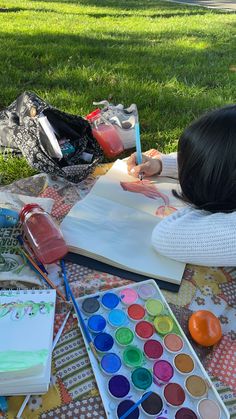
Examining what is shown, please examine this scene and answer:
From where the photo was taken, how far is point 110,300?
50.8 inches

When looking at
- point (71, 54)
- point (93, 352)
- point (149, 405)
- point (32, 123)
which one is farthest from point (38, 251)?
point (71, 54)

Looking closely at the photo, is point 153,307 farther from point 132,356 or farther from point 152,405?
point 152,405

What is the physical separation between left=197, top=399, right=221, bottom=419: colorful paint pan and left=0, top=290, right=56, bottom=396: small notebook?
14.5 inches

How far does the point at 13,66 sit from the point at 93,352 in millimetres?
2483

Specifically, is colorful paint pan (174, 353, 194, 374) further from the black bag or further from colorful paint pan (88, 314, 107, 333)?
the black bag

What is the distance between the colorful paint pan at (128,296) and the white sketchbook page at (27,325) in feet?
0.69

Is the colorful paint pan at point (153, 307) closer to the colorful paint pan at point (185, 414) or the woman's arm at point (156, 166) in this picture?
the colorful paint pan at point (185, 414)

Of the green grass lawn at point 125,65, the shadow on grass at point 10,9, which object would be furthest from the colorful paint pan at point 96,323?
the shadow on grass at point 10,9

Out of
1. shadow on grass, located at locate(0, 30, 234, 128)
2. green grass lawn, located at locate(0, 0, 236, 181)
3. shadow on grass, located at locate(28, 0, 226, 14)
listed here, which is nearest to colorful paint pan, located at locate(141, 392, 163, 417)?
green grass lawn, located at locate(0, 0, 236, 181)

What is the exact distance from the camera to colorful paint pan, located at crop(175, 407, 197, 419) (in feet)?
3.42

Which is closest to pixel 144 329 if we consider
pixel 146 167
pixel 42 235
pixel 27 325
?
pixel 27 325

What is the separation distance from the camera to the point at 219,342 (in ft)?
4.15

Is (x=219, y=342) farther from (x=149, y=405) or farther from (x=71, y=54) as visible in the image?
(x=71, y=54)

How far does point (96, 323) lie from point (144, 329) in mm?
133
